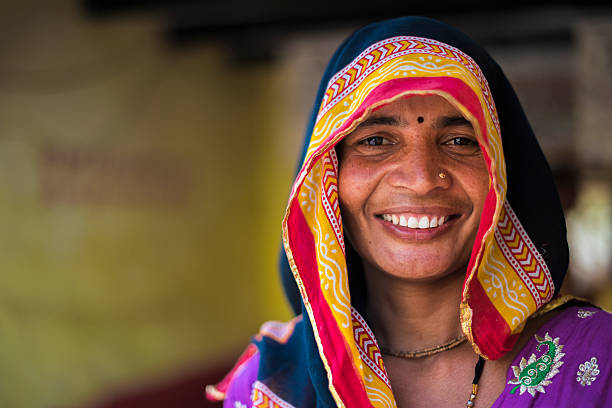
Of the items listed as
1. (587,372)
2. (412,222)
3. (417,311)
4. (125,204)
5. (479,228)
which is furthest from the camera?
(125,204)

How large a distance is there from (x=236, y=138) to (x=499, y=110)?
6.01m

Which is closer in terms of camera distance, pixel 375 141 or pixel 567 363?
pixel 567 363

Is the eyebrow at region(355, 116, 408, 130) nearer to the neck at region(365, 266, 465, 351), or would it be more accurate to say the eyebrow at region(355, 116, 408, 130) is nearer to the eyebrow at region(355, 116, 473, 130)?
the eyebrow at region(355, 116, 473, 130)

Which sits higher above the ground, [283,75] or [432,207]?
[283,75]

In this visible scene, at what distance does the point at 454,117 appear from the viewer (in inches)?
59.9

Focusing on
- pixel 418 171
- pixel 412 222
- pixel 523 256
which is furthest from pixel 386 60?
pixel 523 256

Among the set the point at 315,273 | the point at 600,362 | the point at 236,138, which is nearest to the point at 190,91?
the point at 236,138

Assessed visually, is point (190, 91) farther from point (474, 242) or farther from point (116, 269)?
point (474, 242)

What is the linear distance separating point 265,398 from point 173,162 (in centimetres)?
514

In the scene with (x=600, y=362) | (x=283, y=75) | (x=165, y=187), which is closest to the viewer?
(x=600, y=362)

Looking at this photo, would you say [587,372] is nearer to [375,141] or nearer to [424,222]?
[424,222]

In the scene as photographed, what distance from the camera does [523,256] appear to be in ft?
5.02

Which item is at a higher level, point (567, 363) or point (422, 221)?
point (422, 221)

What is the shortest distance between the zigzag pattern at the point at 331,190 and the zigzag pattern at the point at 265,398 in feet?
1.33
